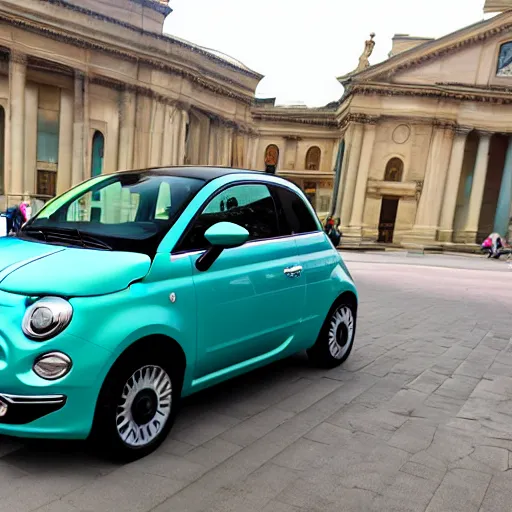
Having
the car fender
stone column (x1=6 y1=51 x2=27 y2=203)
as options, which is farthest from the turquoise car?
stone column (x1=6 y1=51 x2=27 y2=203)

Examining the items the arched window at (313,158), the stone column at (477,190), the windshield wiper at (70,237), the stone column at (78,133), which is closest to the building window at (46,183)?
the stone column at (78,133)

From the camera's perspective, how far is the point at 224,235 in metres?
3.00

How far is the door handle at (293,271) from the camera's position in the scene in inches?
150

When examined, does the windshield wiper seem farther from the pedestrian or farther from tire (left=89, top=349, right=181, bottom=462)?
the pedestrian

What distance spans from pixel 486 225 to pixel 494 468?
42634mm

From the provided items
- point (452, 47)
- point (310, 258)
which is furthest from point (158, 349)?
point (452, 47)

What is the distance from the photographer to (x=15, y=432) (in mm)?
2412

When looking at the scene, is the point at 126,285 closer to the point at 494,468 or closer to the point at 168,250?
the point at 168,250

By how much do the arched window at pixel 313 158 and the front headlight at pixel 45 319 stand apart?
4929 cm

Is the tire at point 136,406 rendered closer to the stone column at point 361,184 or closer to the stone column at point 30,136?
the stone column at point 30,136

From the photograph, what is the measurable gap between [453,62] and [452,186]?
9.64m

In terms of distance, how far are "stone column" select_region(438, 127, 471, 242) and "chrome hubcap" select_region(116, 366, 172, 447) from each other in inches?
1499

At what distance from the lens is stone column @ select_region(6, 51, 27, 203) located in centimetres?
2630

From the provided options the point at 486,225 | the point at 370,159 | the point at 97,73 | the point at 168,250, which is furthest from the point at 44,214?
the point at 486,225
